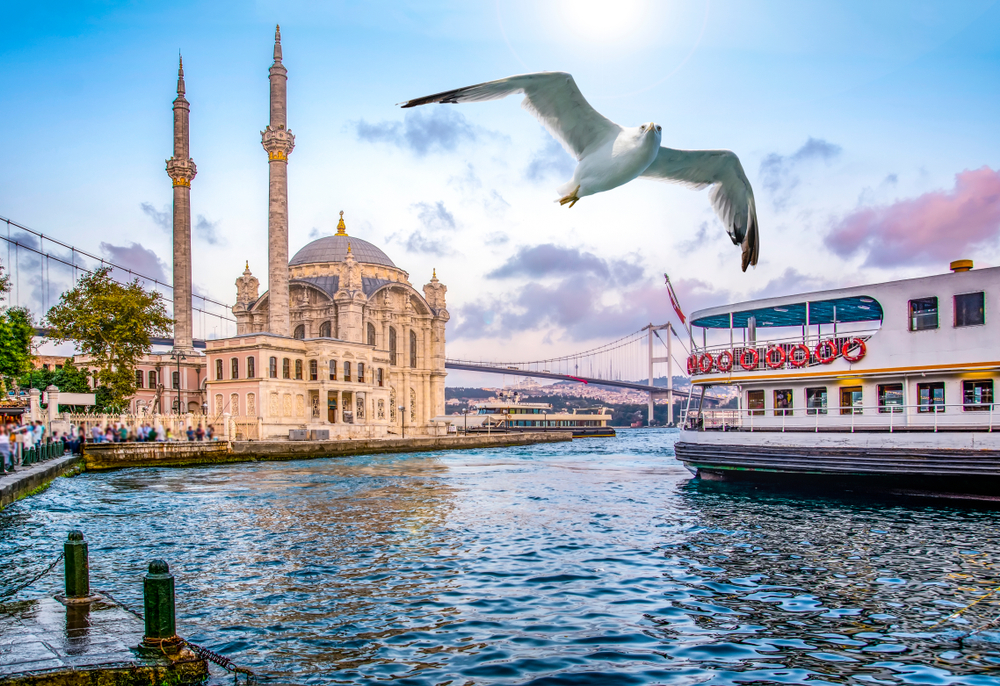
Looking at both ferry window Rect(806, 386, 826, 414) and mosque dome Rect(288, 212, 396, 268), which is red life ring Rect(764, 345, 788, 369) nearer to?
ferry window Rect(806, 386, 826, 414)

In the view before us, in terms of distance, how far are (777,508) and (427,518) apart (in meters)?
7.76

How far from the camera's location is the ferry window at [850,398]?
19328 millimetres

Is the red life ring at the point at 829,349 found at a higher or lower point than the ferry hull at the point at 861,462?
higher

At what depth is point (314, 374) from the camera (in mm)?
48031

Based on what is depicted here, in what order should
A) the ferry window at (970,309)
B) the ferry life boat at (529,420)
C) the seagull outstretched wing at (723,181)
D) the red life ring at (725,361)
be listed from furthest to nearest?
the ferry life boat at (529,420) < the red life ring at (725,361) < the ferry window at (970,309) < the seagull outstretched wing at (723,181)

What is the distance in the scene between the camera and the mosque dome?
2660 inches

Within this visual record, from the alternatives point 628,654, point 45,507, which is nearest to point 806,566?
point 628,654

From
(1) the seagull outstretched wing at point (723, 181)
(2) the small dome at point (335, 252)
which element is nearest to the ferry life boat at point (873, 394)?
(1) the seagull outstretched wing at point (723, 181)

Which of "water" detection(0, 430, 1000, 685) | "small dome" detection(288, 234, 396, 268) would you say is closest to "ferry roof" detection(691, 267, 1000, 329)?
"water" detection(0, 430, 1000, 685)

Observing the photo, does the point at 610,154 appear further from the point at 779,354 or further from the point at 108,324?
the point at 108,324

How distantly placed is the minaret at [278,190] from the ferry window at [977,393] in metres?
38.7

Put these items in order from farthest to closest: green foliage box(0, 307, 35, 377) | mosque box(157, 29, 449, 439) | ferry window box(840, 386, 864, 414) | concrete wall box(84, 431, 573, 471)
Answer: mosque box(157, 29, 449, 439) < green foliage box(0, 307, 35, 377) < concrete wall box(84, 431, 573, 471) < ferry window box(840, 386, 864, 414)

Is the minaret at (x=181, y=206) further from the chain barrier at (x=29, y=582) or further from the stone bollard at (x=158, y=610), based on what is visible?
the stone bollard at (x=158, y=610)

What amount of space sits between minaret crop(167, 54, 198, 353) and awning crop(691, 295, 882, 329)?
37.5 metres
